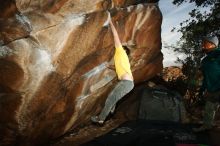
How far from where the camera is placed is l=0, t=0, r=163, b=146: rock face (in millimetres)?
7520

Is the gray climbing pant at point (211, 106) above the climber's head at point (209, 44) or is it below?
below

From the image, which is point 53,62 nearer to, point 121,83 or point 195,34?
point 121,83

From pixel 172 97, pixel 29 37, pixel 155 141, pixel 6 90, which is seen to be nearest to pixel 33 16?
pixel 29 37

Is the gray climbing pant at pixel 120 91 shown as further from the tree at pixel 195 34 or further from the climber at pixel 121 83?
the tree at pixel 195 34

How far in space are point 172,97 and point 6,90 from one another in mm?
5533

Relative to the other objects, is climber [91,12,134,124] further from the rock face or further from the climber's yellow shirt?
the rock face

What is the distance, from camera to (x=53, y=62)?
8000 mm

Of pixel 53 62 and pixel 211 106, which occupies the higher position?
pixel 53 62

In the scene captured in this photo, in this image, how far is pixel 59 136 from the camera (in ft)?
29.7

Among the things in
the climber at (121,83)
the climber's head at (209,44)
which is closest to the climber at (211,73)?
the climber's head at (209,44)

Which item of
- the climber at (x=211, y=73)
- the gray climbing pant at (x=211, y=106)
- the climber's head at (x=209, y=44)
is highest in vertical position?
the climber's head at (x=209, y=44)

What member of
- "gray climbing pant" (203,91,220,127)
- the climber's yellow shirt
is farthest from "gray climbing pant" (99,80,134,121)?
"gray climbing pant" (203,91,220,127)

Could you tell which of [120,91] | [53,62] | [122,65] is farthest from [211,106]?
[53,62]

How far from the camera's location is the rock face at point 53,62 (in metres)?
7.52
